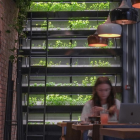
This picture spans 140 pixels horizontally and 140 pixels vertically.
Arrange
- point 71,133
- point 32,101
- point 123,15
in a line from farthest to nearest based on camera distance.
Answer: point 32,101, point 123,15, point 71,133

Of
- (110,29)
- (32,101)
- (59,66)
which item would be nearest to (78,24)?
(59,66)

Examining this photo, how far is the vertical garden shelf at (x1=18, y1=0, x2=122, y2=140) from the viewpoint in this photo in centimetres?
751

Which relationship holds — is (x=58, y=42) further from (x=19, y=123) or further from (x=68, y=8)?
(x=19, y=123)

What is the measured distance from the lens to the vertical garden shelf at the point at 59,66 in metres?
7.51

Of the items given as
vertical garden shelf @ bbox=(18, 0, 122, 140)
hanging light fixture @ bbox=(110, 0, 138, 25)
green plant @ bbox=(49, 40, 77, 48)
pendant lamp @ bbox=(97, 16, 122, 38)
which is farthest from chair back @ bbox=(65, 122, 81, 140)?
green plant @ bbox=(49, 40, 77, 48)

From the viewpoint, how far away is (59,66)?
308 inches

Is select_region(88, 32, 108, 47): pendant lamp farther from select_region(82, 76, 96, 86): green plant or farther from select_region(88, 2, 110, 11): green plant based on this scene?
select_region(88, 2, 110, 11): green plant

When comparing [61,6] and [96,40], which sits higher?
[61,6]

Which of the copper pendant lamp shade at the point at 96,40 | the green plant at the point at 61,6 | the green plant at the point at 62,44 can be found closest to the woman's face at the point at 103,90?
the copper pendant lamp shade at the point at 96,40

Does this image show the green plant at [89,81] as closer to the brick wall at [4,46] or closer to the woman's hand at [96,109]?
the brick wall at [4,46]

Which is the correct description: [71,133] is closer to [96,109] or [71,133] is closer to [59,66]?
[96,109]

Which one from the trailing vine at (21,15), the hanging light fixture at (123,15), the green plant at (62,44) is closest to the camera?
the hanging light fixture at (123,15)

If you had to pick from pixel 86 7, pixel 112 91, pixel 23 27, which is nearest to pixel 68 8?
pixel 86 7

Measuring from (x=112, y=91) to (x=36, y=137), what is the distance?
10.8 ft
